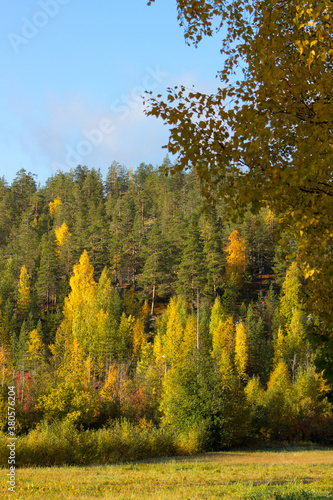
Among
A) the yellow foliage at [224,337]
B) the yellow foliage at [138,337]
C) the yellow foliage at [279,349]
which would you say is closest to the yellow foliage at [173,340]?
the yellow foliage at [224,337]

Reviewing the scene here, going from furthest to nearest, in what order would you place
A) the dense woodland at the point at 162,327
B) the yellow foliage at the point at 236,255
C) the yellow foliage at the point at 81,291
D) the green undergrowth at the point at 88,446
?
the yellow foliage at the point at 236,255 → the yellow foliage at the point at 81,291 → the dense woodland at the point at 162,327 → the green undergrowth at the point at 88,446

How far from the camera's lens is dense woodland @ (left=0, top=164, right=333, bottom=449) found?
30.1 meters

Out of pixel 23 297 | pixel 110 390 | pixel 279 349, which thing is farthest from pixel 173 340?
pixel 23 297

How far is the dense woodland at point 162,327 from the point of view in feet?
98.6

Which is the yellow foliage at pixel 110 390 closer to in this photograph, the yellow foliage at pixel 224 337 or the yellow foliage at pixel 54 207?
the yellow foliage at pixel 224 337

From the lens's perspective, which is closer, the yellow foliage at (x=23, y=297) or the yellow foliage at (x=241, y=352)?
the yellow foliage at (x=241, y=352)

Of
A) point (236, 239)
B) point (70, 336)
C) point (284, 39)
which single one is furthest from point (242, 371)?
point (284, 39)

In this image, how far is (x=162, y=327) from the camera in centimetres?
5609

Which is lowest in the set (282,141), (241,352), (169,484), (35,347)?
(169,484)

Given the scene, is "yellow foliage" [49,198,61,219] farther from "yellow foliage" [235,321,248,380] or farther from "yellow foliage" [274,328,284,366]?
"yellow foliage" [274,328,284,366]

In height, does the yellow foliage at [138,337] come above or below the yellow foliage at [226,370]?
above

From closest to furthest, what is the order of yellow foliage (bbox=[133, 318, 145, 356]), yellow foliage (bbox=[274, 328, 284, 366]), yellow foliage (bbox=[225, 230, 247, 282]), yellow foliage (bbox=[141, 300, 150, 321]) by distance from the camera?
1. yellow foliage (bbox=[274, 328, 284, 366])
2. yellow foliage (bbox=[133, 318, 145, 356])
3. yellow foliage (bbox=[141, 300, 150, 321])
4. yellow foliage (bbox=[225, 230, 247, 282])

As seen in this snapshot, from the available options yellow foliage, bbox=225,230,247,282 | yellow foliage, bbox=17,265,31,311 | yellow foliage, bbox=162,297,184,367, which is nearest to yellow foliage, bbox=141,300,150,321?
yellow foliage, bbox=162,297,184,367

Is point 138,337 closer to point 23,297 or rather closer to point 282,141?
point 23,297
